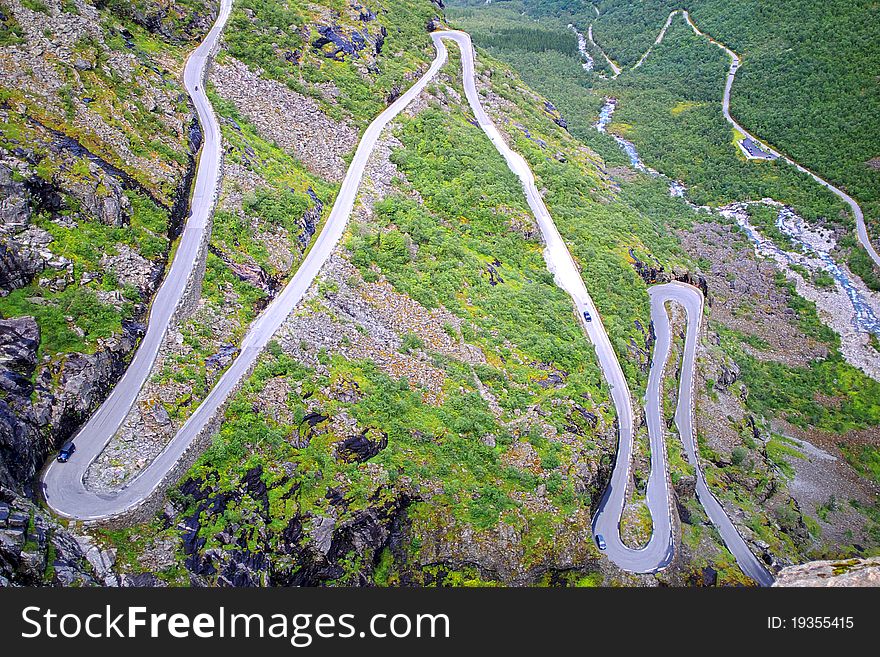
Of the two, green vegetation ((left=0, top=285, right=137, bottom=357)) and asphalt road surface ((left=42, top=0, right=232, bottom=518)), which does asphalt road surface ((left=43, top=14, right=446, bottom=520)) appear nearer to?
asphalt road surface ((left=42, top=0, right=232, bottom=518))

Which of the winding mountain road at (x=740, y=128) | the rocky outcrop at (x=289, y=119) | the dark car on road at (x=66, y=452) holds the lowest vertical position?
the dark car on road at (x=66, y=452)

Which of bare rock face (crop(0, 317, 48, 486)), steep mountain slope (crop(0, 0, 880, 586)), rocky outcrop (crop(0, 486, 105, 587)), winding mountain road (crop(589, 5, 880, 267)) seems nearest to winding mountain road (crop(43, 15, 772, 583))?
steep mountain slope (crop(0, 0, 880, 586))

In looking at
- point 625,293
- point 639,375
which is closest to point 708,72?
point 625,293

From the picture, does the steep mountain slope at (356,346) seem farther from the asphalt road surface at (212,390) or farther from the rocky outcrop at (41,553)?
the asphalt road surface at (212,390)

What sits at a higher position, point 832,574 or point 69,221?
point 69,221

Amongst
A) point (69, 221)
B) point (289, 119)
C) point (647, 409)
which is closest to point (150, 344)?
point (69, 221)

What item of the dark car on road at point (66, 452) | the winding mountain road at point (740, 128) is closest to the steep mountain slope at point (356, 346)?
the dark car on road at point (66, 452)

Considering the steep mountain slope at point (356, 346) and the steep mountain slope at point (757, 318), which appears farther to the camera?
the steep mountain slope at point (757, 318)

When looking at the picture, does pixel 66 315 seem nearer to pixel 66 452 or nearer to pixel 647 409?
pixel 66 452
